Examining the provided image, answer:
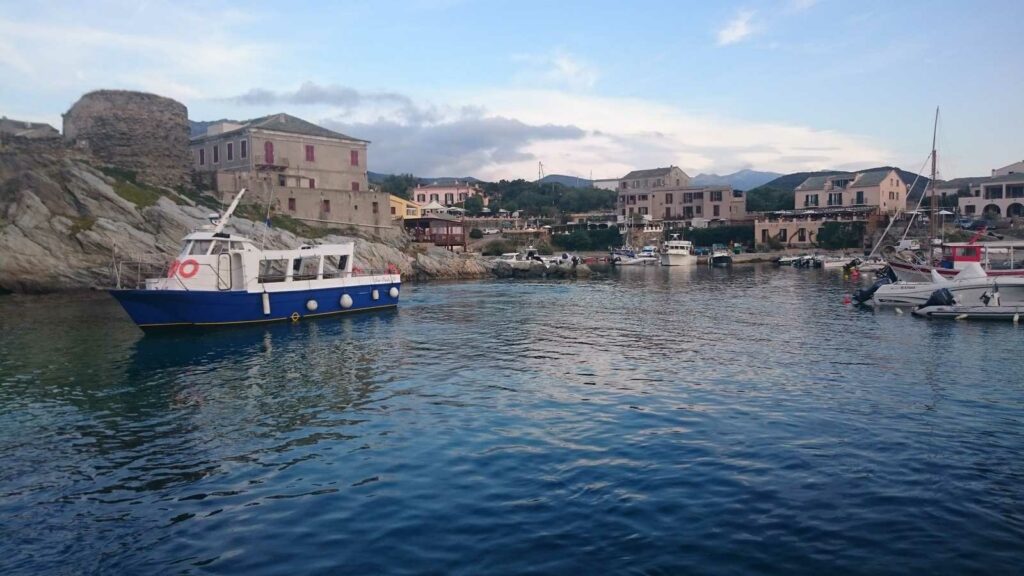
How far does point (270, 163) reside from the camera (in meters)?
67.6

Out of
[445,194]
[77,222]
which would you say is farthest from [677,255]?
[77,222]

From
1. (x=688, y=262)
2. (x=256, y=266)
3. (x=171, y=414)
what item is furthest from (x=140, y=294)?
(x=688, y=262)

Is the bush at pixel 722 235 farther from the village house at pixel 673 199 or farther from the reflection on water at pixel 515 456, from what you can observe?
the reflection on water at pixel 515 456

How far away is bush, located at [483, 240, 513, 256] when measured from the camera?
96750mm

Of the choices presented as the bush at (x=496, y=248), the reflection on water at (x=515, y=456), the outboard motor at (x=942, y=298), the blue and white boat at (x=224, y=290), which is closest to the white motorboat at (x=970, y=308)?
the outboard motor at (x=942, y=298)

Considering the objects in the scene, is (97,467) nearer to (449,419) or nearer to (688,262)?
(449,419)

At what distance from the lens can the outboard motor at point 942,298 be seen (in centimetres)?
3525

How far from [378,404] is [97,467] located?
663 centimetres

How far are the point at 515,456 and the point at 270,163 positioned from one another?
2414 inches

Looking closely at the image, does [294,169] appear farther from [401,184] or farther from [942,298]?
[401,184]

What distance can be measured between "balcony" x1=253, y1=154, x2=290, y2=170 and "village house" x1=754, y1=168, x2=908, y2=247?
68.0 metres

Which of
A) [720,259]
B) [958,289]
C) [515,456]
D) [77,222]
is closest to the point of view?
[515,456]

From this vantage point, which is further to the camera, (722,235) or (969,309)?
(722,235)

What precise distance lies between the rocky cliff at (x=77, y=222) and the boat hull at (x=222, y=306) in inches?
496
